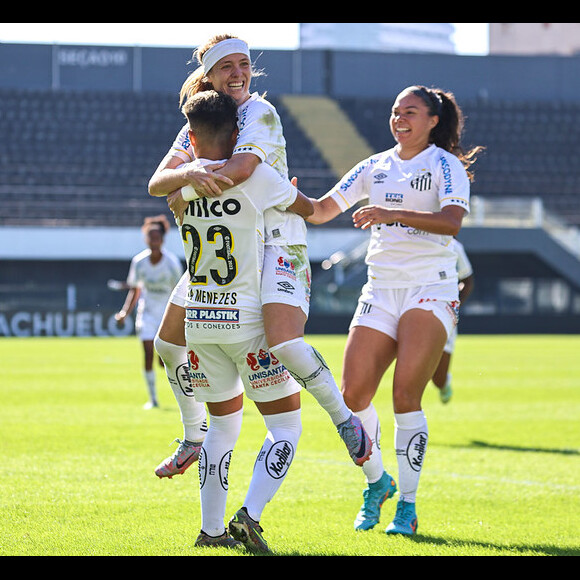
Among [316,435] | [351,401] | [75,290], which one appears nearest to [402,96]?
[351,401]

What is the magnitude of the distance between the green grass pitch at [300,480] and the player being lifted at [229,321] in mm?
253

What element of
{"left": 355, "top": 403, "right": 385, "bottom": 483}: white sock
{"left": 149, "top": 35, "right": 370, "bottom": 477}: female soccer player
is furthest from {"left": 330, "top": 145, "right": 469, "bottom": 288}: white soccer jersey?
{"left": 149, "top": 35, "right": 370, "bottom": 477}: female soccer player

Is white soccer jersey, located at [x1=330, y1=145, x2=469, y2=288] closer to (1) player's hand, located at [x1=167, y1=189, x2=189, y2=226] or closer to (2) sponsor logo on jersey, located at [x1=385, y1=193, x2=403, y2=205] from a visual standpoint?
(2) sponsor logo on jersey, located at [x1=385, y1=193, x2=403, y2=205]

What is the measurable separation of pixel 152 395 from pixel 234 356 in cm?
715

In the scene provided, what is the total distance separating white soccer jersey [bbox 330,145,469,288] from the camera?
5.03 meters

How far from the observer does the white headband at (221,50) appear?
13.9 ft

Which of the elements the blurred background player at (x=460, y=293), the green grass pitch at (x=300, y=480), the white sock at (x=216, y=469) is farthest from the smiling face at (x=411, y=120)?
the blurred background player at (x=460, y=293)

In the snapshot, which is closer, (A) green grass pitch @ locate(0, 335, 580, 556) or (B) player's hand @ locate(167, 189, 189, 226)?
(B) player's hand @ locate(167, 189, 189, 226)

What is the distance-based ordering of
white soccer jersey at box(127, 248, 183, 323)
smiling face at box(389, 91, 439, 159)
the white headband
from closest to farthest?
the white headband, smiling face at box(389, 91, 439, 159), white soccer jersey at box(127, 248, 183, 323)

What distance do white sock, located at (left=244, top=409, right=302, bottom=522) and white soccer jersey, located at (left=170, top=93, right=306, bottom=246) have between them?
735 mm

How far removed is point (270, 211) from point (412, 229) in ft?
3.61

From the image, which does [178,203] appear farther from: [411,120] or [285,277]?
[411,120]

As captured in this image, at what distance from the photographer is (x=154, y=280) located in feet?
37.5

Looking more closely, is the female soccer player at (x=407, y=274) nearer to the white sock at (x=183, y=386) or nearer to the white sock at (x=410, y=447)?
the white sock at (x=410, y=447)
